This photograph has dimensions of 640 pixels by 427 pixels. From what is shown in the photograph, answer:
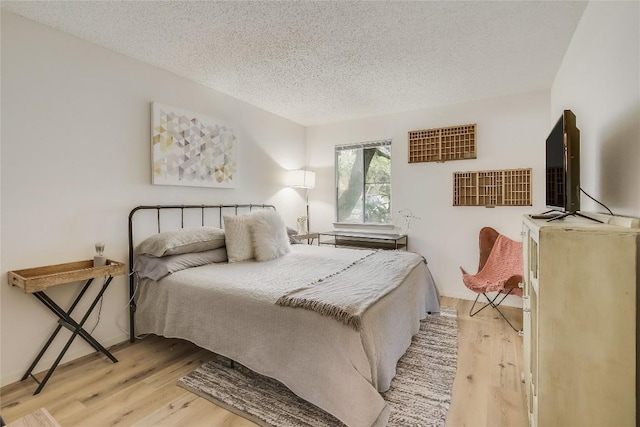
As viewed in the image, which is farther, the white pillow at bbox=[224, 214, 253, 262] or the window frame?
the window frame

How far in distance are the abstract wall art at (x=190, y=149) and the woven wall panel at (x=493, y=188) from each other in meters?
2.76

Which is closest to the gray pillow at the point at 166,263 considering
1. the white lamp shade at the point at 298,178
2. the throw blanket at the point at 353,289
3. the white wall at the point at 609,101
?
the throw blanket at the point at 353,289

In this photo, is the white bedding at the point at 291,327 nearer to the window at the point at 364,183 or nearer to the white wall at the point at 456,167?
the white wall at the point at 456,167

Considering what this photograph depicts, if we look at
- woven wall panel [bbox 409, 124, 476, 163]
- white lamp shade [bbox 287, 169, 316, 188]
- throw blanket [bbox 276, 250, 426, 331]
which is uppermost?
woven wall panel [bbox 409, 124, 476, 163]

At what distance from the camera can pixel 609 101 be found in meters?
1.63

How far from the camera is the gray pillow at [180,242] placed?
2.52 meters

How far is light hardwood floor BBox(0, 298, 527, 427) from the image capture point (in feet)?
5.66

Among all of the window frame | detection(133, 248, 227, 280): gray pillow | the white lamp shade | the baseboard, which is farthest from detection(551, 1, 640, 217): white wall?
the baseboard

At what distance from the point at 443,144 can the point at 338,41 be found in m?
2.11

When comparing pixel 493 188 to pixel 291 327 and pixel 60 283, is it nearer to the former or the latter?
pixel 291 327

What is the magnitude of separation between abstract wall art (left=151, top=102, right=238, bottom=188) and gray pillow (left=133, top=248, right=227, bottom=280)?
0.75 m

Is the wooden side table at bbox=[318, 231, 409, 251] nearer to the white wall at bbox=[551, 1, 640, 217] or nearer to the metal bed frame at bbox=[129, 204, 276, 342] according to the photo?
the metal bed frame at bbox=[129, 204, 276, 342]

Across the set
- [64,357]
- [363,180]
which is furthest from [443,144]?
[64,357]

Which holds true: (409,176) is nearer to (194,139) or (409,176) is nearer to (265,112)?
(265,112)
